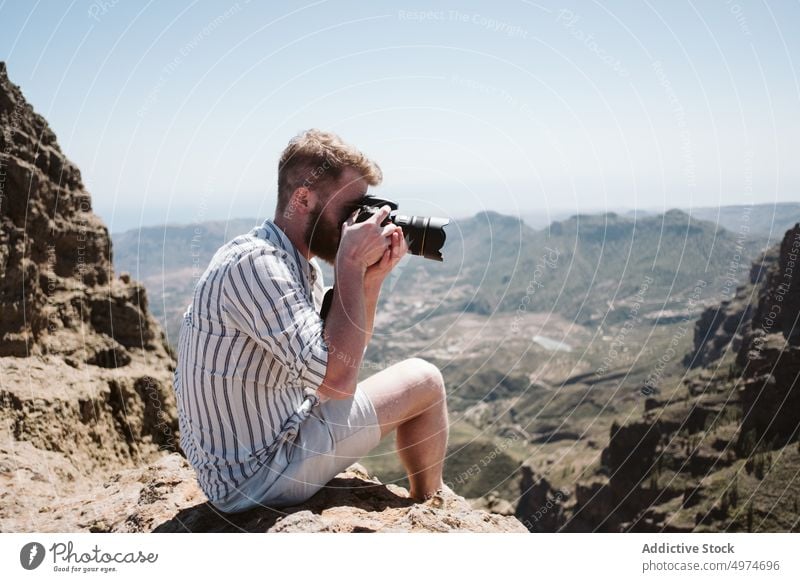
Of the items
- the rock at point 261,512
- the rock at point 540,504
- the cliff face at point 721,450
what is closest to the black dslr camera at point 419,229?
the rock at point 261,512

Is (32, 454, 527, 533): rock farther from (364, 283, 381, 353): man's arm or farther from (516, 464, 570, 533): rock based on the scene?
(516, 464, 570, 533): rock

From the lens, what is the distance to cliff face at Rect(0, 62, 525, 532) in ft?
16.5

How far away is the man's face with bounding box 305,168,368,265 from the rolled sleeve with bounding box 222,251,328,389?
27.1 inches

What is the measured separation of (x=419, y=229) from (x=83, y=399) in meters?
6.07

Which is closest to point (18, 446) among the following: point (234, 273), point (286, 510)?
point (286, 510)

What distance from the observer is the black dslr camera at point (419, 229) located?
4945mm

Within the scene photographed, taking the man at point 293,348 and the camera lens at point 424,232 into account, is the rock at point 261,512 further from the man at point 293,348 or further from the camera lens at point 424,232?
the camera lens at point 424,232

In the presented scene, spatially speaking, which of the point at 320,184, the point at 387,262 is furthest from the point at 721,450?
the point at 320,184

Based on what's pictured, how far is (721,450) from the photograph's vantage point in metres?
50.4

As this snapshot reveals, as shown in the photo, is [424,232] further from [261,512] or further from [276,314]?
[261,512]

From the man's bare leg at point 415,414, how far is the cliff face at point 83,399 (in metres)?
0.28

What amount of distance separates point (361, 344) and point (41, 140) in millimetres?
9300
